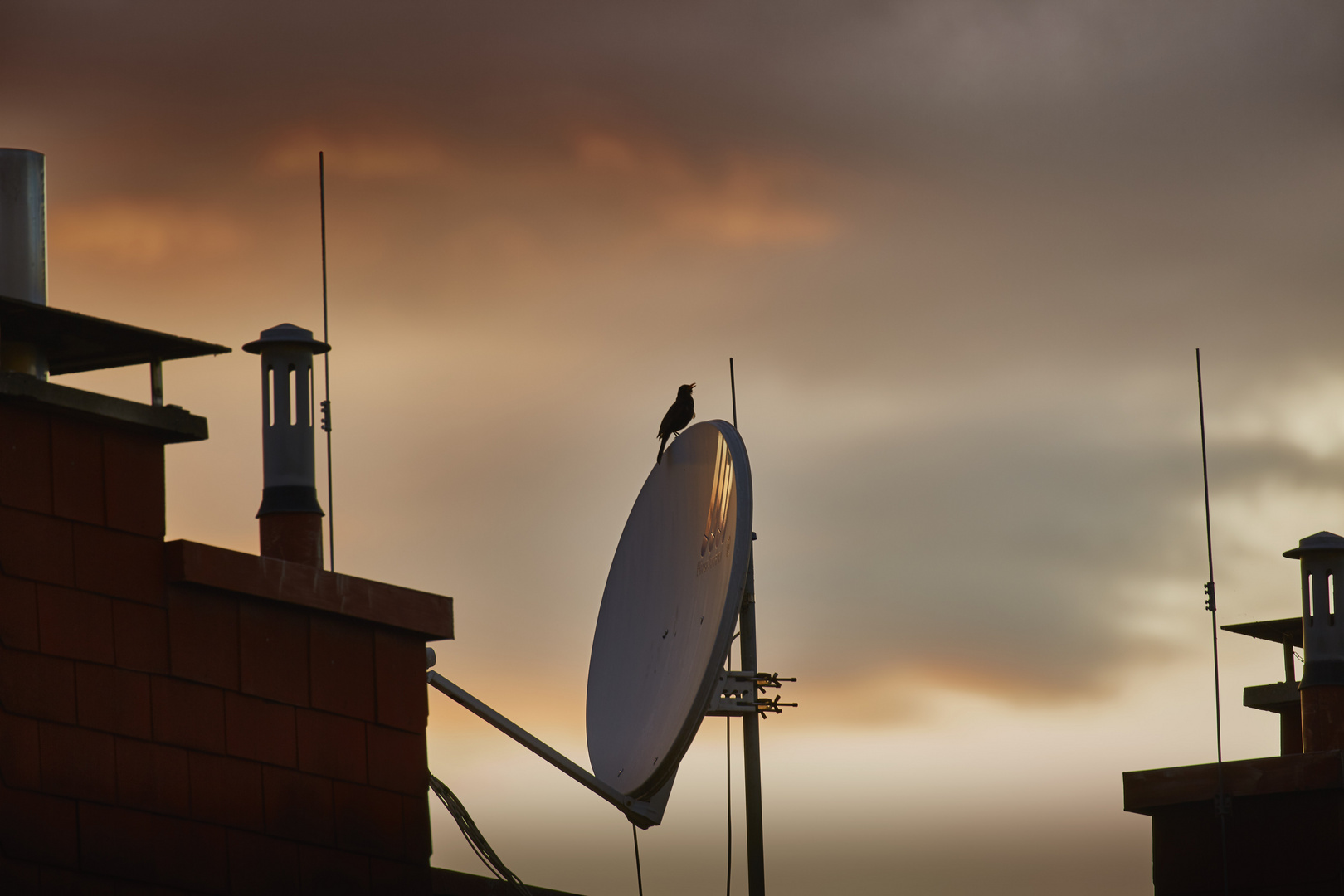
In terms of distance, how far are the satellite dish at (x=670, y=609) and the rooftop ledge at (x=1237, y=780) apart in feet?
19.7

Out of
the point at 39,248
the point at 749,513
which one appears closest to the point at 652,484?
the point at 749,513

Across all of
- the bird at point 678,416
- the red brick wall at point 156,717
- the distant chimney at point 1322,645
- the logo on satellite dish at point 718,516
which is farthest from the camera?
the distant chimney at point 1322,645

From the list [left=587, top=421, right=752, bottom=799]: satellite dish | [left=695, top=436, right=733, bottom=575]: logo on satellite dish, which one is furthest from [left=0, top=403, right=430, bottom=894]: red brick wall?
[left=695, top=436, right=733, bottom=575]: logo on satellite dish

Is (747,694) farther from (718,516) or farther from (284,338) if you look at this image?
(284,338)

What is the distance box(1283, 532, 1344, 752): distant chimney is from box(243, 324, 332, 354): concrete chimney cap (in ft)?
36.7

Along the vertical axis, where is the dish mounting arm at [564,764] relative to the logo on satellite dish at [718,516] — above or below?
below

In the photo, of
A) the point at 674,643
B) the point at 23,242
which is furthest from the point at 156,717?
the point at 674,643

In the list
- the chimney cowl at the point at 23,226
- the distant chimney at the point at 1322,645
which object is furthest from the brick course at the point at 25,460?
the distant chimney at the point at 1322,645

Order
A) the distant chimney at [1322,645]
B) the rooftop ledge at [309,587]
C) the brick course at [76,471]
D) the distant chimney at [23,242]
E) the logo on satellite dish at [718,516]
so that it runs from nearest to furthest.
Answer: the brick course at [76,471] → the rooftop ledge at [309,587] → the distant chimney at [23,242] → the logo on satellite dish at [718,516] → the distant chimney at [1322,645]

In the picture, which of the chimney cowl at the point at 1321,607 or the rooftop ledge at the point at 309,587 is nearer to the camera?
the rooftop ledge at the point at 309,587

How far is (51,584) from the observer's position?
43.1 ft

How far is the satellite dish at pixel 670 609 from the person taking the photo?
51.8 feet

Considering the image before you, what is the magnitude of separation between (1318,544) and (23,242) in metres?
13.8

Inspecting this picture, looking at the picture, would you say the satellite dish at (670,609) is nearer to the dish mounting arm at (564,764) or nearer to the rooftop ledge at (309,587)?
the dish mounting arm at (564,764)
